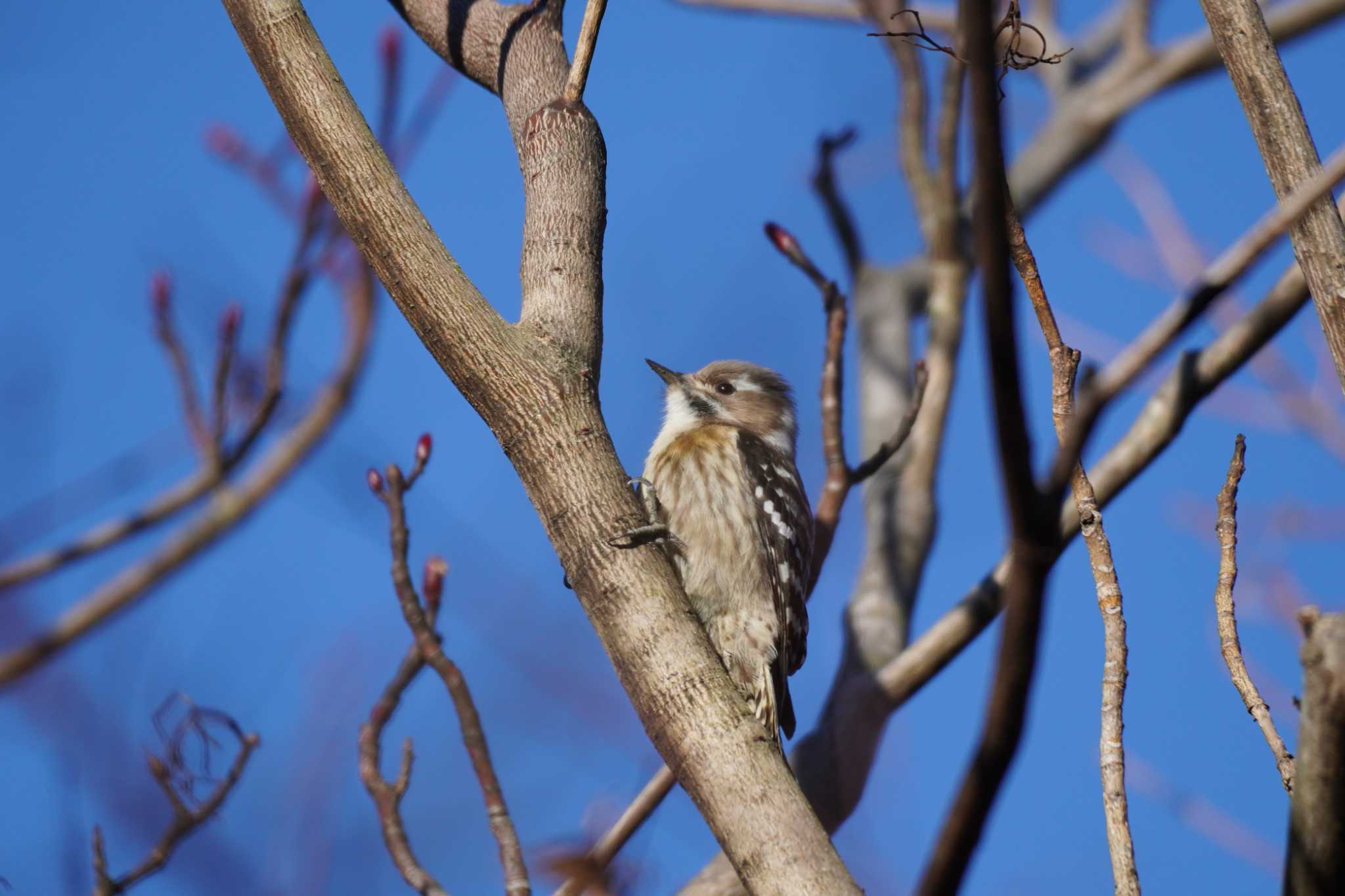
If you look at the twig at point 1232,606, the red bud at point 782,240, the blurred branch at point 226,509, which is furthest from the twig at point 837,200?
the twig at point 1232,606

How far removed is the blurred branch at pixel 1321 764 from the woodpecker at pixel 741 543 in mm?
2334

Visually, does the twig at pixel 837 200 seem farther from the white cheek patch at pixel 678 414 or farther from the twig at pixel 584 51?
the twig at pixel 584 51

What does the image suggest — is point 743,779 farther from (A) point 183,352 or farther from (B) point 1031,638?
(A) point 183,352

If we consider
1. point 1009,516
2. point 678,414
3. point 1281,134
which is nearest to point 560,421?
point 1009,516

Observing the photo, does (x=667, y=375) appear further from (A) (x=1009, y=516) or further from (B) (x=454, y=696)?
(A) (x=1009, y=516)

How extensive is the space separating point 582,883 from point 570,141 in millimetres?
1976

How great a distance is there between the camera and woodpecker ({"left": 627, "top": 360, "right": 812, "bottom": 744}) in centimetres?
417

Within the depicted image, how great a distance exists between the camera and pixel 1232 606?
2.20 m

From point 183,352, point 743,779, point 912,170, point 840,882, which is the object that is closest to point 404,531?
point 183,352

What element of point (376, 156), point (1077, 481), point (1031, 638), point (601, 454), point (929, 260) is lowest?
point (1031, 638)

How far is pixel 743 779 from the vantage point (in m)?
2.19

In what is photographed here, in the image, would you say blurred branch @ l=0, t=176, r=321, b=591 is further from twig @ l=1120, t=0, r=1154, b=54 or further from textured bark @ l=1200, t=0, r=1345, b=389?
twig @ l=1120, t=0, r=1154, b=54

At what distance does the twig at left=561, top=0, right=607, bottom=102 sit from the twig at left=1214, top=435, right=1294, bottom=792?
71.0 inches

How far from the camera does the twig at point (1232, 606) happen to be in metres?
2.14
